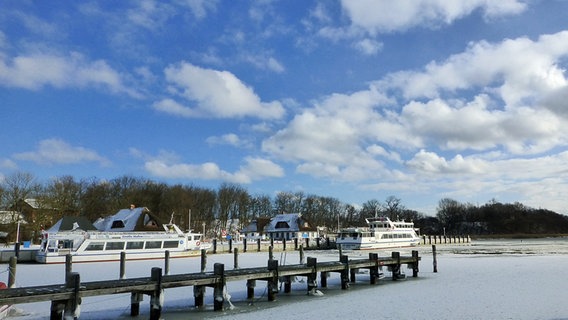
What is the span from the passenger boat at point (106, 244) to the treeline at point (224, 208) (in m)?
9.49

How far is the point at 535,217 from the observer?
17550cm

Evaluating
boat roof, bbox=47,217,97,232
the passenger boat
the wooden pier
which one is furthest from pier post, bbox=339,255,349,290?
boat roof, bbox=47,217,97,232

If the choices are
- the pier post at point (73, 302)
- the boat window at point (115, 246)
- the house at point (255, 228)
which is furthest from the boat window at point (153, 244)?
the house at point (255, 228)

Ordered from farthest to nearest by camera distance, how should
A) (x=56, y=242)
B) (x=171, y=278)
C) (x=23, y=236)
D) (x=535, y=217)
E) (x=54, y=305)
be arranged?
(x=535, y=217)
(x=23, y=236)
(x=56, y=242)
(x=171, y=278)
(x=54, y=305)

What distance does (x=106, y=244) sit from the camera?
48.4 m

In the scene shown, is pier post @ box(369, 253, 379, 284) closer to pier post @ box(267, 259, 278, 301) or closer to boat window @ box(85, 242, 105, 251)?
pier post @ box(267, 259, 278, 301)

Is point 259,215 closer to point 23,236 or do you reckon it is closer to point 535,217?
point 23,236

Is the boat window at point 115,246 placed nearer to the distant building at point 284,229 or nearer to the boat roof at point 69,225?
the boat roof at point 69,225

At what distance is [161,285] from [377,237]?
65.8 metres

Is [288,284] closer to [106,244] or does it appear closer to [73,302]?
[73,302]

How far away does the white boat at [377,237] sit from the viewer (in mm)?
76188

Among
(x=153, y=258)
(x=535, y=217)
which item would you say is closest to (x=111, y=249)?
(x=153, y=258)

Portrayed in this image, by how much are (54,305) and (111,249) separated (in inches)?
1420

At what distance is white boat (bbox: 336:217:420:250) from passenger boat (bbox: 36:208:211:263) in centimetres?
2631
